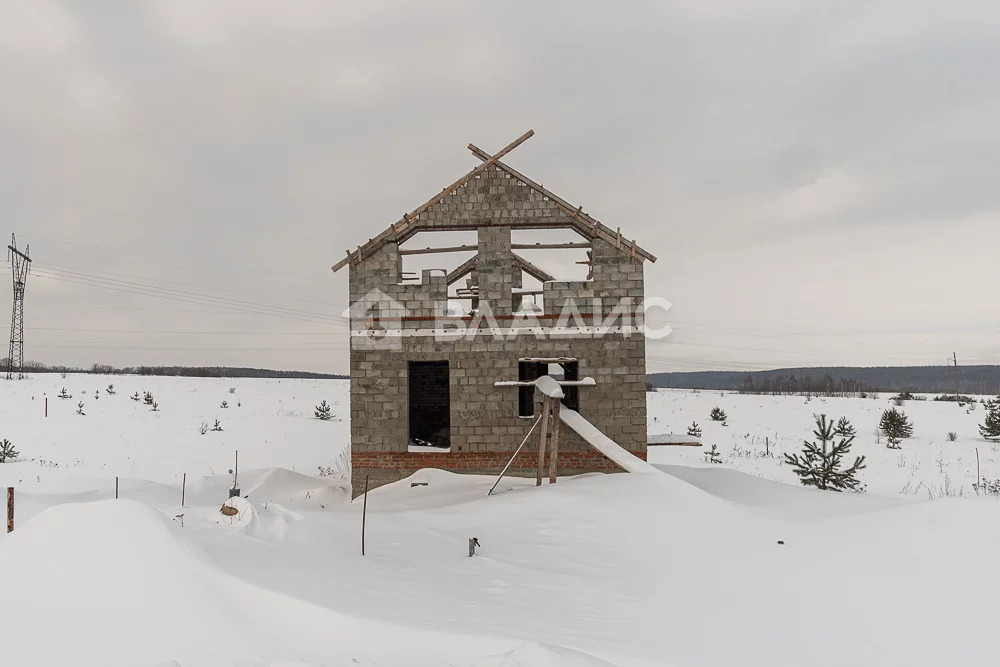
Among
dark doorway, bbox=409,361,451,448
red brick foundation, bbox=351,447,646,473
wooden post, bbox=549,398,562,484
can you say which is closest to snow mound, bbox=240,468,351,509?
red brick foundation, bbox=351,447,646,473

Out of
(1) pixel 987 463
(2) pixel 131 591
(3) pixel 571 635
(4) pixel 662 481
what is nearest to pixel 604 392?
(4) pixel 662 481

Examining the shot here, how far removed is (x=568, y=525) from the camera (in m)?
8.95

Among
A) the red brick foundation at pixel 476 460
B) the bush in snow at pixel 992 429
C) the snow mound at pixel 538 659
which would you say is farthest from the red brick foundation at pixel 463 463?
the bush in snow at pixel 992 429

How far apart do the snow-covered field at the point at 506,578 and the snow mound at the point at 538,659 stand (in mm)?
19

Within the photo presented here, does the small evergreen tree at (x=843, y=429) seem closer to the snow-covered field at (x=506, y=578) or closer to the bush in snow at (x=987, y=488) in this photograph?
the bush in snow at (x=987, y=488)

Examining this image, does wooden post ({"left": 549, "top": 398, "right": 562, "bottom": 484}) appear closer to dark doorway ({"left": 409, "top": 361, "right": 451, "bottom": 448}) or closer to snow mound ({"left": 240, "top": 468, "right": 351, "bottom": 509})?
snow mound ({"left": 240, "top": 468, "right": 351, "bottom": 509})

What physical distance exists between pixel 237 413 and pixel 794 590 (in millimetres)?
29818

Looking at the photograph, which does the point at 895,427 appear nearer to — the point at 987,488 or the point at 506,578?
the point at 987,488

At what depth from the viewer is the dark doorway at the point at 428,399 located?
65.1 feet

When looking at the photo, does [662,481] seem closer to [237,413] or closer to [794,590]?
[794,590]

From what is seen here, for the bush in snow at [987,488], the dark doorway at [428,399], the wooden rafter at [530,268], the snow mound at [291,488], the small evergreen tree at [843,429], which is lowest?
the bush in snow at [987,488]

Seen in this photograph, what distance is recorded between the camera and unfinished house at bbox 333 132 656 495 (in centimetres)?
1314

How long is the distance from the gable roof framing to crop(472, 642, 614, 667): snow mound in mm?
10187

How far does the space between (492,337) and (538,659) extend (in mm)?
9407
